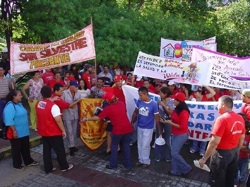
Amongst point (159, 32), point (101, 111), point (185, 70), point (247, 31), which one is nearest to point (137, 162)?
point (101, 111)

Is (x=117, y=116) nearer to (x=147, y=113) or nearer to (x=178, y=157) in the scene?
(x=147, y=113)

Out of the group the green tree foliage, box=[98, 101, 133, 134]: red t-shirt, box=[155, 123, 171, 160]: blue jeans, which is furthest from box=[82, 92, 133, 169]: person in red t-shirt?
the green tree foliage

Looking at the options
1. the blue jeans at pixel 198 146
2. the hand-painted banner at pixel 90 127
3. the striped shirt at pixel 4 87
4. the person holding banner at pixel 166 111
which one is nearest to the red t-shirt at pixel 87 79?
the hand-painted banner at pixel 90 127

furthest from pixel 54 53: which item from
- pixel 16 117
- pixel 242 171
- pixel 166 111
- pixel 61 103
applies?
pixel 242 171

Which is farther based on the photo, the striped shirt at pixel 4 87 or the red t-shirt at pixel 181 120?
the striped shirt at pixel 4 87

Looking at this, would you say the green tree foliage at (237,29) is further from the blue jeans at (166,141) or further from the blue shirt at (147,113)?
the blue shirt at (147,113)

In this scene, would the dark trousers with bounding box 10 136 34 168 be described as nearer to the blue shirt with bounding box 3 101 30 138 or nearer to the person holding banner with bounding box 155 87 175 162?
the blue shirt with bounding box 3 101 30 138

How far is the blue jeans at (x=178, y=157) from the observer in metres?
5.58

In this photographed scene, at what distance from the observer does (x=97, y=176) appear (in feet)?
19.1

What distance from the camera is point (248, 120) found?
16.1ft

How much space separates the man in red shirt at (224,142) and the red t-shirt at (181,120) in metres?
1.12

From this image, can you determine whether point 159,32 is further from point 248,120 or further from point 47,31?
point 248,120

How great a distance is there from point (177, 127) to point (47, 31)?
21.2 ft

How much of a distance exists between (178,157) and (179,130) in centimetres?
53
